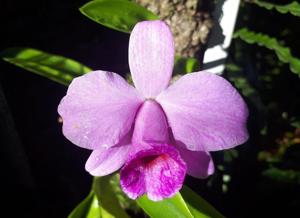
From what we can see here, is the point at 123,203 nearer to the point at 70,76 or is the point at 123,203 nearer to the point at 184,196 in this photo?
the point at 184,196

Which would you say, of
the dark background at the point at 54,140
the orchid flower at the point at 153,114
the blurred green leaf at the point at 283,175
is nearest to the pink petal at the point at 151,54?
the orchid flower at the point at 153,114

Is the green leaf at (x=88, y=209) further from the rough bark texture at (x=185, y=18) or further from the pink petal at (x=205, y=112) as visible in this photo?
the rough bark texture at (x=185, y=18)

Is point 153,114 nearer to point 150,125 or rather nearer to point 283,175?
point 150,125

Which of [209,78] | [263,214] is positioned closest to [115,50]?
[209,78]

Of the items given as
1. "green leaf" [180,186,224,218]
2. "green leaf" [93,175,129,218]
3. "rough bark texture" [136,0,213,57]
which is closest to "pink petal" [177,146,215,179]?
"green leaf" [180,186,224,218]

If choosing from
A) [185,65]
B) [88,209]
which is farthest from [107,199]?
[185,65]

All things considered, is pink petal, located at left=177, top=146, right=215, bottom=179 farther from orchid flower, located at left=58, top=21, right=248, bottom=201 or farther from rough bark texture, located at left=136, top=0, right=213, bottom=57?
rough bark texture, located at left=136, top=0, right=213, bottom=57
